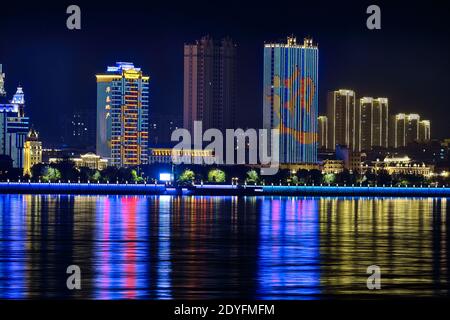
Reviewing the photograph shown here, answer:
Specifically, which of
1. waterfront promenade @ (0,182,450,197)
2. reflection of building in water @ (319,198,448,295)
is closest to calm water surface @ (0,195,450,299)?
reflection of building in water @ (319,198,448,295)

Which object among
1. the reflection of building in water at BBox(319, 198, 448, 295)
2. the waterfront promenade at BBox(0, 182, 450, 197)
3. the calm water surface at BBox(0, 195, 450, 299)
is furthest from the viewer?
the waterfront promenade at BBox(0, 182, 450, 197)

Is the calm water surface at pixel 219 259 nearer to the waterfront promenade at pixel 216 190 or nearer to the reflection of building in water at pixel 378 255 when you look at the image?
the reflection of building in water at pixel 378 255

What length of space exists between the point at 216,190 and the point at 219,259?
4768 inches

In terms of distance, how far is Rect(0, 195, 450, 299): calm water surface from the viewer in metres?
25.7

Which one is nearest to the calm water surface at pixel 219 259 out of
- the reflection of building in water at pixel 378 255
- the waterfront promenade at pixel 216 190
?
the reflection of building in water at pixel 378 255

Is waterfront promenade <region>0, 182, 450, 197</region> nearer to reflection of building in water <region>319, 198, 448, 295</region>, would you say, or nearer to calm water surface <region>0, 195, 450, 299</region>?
reflection of building in water <region>319, 198, 448, 295</region>

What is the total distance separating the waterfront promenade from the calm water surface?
Result: 328ft

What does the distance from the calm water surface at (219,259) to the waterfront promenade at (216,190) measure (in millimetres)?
100117

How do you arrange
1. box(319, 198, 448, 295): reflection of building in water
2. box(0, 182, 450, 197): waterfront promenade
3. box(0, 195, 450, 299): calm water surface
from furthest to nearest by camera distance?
1. box(0, 182, 450, 197): waterfront promenade
2. box(319, 198, 448, 295): reflection of building in water
3. box(0, 195, 450, 299): calm water surface

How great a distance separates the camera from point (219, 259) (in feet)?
110

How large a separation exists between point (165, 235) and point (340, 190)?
124860 millimetres

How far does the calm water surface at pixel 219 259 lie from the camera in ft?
84.4

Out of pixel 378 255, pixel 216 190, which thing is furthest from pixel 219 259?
pixel 216 190

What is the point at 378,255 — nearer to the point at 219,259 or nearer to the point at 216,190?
the point at 219,259
